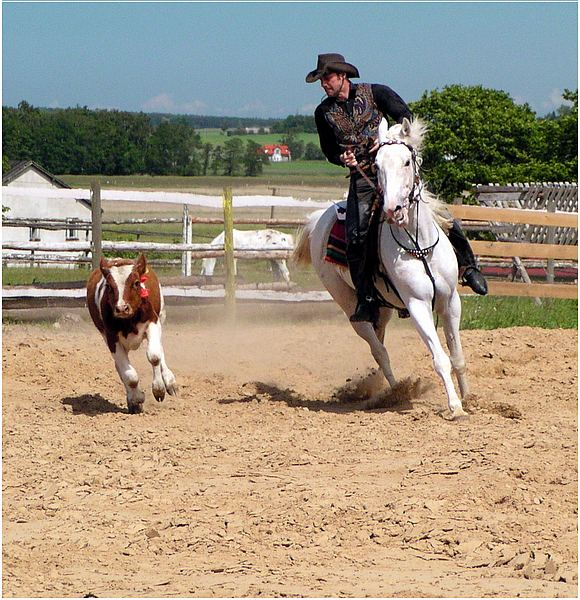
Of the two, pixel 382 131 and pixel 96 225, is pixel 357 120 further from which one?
pixel 96 225

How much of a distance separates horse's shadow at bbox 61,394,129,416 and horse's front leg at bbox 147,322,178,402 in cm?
51

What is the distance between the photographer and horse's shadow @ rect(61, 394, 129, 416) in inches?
383

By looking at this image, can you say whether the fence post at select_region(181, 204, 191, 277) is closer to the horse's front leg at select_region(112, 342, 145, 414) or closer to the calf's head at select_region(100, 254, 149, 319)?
the horse's front leg at select_region(112, 342, 145, 414)

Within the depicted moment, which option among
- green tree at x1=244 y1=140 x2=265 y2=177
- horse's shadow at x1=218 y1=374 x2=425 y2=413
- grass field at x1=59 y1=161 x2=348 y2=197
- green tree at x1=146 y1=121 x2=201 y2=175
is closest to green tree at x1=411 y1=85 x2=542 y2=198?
grass field at x1=59 y1=161 x2=348 y2=197

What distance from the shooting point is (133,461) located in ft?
24.8

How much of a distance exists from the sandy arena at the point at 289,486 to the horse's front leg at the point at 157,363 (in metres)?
0.22

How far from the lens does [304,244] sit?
10.9 m

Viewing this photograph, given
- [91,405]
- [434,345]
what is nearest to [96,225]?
[91,405]

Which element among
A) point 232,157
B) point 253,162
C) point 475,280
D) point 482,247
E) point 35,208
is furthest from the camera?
point 35,208

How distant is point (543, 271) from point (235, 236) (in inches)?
363

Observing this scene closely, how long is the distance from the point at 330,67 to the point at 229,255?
6.59 m

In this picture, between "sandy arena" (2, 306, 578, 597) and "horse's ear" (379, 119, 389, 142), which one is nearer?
"sandy arena" (2, 306, 578, 597)

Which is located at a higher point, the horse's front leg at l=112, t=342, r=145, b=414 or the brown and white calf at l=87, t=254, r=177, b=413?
the brown and white calf at l=87, t=254, r=177, b=413

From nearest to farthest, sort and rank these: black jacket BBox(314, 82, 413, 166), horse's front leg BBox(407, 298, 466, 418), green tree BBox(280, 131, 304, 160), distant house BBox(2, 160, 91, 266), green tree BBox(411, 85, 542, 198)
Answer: horse's front leg BBox(407, 298, 466, 418) < black jacket BBox(314, 82, 413, 166) < green tree BBox(280, 131, 304, 160) < distant house BBox(2, 160, 91, 266) < green tree BBox(411, 85, 542, 198)
